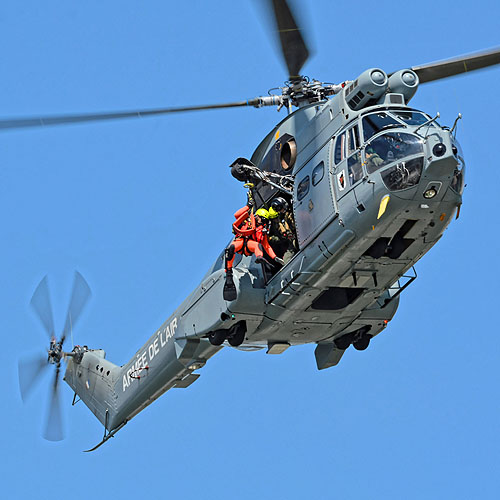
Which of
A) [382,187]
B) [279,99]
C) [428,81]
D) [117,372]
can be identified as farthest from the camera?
[117,372]

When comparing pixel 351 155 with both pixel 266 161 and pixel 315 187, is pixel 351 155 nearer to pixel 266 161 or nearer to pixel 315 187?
pixel 315 187

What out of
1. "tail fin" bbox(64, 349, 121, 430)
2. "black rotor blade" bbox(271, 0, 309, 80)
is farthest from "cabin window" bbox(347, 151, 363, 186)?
"tail fin" bbox(64, 349, 121, 430)

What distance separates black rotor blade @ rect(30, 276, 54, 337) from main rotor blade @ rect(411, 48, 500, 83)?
11893 mm

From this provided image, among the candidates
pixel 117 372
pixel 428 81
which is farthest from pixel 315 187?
pixel 117 372

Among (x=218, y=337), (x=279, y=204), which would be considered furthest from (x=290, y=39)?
(x=218, y=337)

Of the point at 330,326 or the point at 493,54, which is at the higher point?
the point at 493,54

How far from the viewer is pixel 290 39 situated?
659 inches

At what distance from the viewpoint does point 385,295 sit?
763 inches

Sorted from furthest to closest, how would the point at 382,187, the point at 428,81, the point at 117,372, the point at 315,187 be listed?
the point at 117,372
the point at 428,81
the point at 315,187
the point at 382,187

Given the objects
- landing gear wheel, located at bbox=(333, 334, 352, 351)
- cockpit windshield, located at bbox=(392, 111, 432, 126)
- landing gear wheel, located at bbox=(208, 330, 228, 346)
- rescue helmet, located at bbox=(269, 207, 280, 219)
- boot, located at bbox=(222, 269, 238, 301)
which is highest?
cockpit windshield, located at bbox=(392, 111, 432, 126)

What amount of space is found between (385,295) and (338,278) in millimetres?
2425

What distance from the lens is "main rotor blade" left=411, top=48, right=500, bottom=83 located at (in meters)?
17.5

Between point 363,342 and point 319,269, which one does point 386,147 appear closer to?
point 319,269

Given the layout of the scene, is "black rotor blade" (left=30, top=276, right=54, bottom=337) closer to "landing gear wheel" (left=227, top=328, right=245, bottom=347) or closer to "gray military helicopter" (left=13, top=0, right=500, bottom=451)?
"gray military helicopter" (left=13, top=0, right=500, bottom=451)
